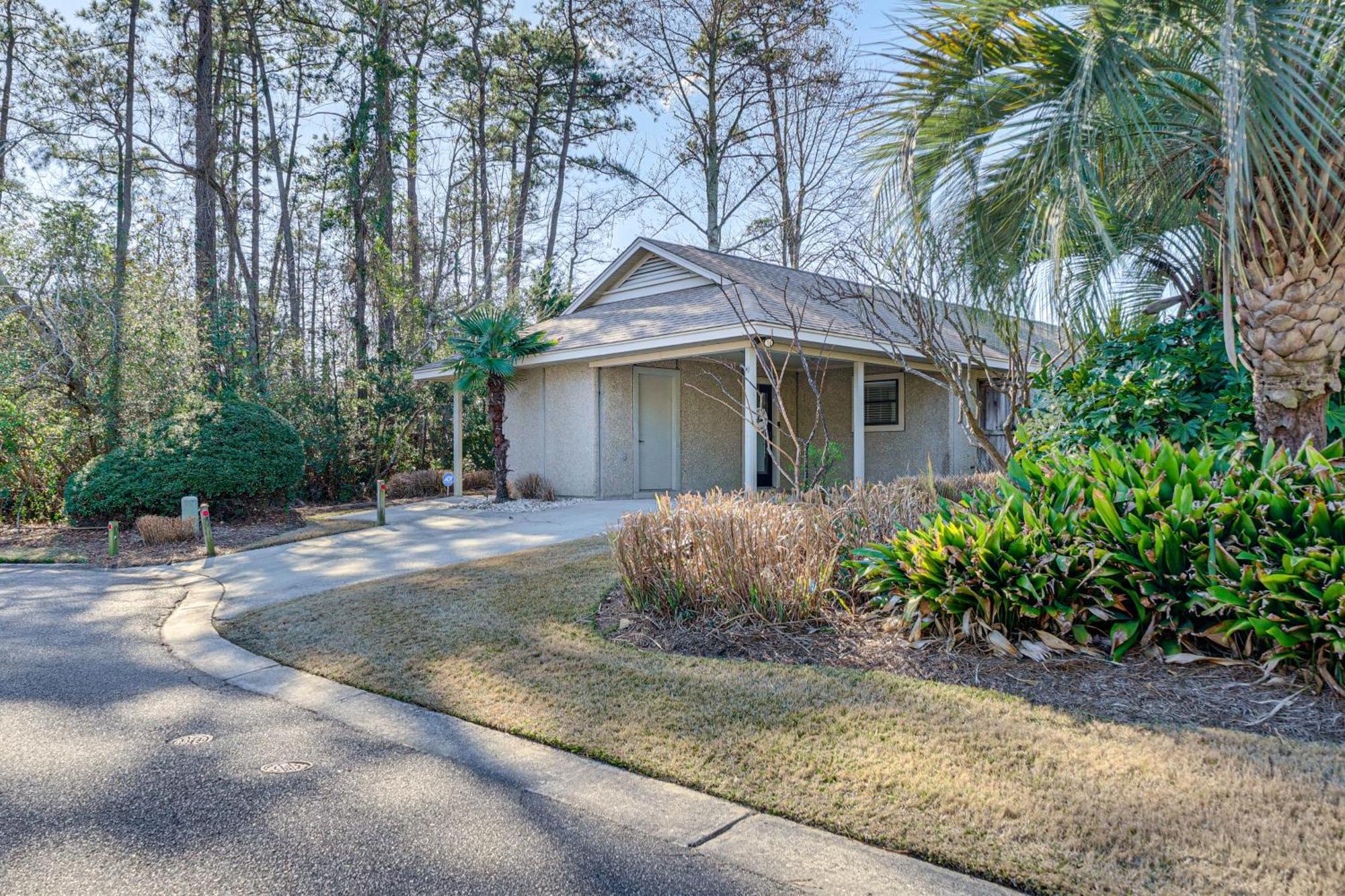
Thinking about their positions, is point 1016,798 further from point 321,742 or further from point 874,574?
point 321,742

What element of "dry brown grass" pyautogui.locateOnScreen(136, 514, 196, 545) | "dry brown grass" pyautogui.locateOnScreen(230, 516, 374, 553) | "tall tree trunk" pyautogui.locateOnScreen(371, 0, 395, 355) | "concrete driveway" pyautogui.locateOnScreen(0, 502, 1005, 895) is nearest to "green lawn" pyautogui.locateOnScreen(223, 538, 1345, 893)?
"concrete driveway" pyautogui.locateOnScreen(0, 502, 1005, 895)

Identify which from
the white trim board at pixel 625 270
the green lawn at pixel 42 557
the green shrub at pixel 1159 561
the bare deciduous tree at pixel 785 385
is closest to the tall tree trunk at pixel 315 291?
the white trim board at pixel 625 270

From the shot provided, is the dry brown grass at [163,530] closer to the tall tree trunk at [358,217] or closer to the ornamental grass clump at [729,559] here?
the tall tree trunk at [358,217]

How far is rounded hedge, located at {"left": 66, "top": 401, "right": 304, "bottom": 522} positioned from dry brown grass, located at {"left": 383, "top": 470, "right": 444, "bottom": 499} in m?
3.63

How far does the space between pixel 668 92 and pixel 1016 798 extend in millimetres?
25182

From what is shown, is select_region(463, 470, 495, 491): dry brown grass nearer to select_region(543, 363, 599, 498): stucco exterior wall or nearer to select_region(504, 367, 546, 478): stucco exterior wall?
select_region(504, 367, 546, 478): stucco exterior wall

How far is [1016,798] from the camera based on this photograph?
304 centimetres

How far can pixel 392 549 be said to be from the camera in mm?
9938

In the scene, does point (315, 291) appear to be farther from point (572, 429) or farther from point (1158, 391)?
point (1158, 391)

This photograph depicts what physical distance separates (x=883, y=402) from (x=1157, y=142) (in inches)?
443

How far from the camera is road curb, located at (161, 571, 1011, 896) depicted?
8.88 ft

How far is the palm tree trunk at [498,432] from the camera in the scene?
44.6 ft

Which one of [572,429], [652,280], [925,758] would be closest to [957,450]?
[652,280]

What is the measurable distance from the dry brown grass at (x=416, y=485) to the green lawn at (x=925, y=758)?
446 inches
